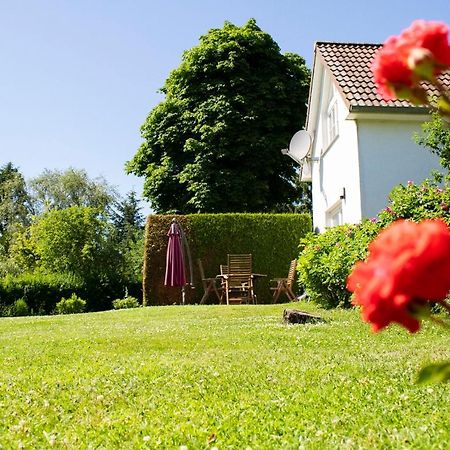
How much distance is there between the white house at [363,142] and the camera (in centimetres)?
1476

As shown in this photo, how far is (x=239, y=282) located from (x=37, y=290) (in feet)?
26.7

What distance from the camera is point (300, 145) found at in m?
19.9

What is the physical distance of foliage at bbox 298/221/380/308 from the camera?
1163 cm

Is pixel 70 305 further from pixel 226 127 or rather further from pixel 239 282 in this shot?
pixel 226 127

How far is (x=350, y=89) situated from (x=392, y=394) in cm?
1187

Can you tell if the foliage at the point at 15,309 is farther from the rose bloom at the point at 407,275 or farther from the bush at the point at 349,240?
the rose bloom at the point at 407,275

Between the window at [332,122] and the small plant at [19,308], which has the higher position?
the window at [332,122]

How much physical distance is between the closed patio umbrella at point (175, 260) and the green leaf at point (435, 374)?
56.4 feet

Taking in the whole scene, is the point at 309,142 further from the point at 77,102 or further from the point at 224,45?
the point at 77,102

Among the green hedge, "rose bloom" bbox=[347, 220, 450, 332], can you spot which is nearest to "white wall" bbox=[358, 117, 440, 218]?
the green hedge

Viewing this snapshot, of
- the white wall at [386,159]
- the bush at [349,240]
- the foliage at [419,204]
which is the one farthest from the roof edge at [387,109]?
the foliage at [419,204]

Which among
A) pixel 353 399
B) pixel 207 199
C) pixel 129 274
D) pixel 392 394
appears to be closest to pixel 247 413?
pixel 353 399

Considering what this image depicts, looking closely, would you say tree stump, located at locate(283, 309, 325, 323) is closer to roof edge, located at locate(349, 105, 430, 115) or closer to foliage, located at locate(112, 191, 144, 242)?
roof edge, located at locate(349, 105, 430, 115)

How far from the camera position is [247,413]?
4246mm
